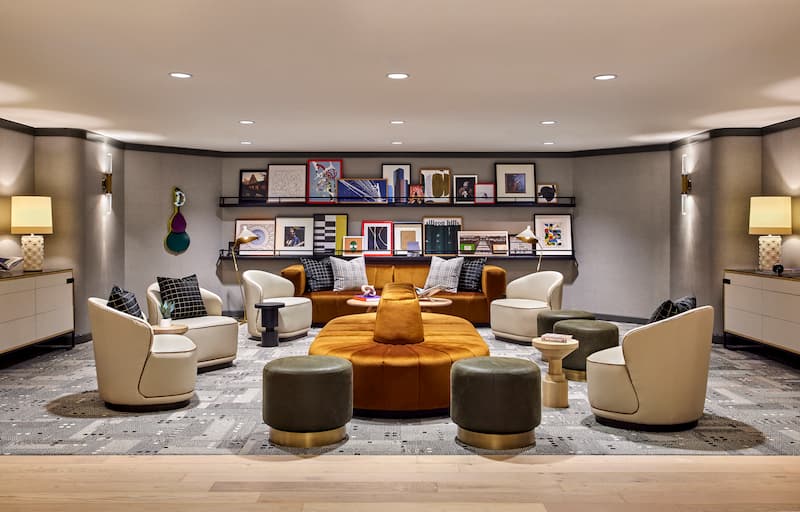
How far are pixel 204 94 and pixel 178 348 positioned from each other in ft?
7.63

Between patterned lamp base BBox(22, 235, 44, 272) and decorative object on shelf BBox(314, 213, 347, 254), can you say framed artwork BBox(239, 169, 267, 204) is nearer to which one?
decorative object on shelf BBox(314, 213, 347, 254)

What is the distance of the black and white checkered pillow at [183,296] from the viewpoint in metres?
6.65

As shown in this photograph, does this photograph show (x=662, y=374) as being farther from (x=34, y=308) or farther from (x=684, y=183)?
(x=34, y=308)

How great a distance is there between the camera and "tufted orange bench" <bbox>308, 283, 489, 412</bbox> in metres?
4.80

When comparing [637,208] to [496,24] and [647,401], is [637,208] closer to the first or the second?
[647,401]

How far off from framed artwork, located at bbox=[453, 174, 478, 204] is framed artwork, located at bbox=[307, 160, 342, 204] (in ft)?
6.02

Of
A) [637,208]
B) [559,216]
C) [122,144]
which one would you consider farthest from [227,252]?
[637,208]

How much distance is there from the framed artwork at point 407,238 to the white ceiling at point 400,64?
2.59m

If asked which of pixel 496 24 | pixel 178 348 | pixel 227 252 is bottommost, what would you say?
pixel 178 348

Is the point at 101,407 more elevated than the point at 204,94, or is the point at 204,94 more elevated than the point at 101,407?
the point at 204,94

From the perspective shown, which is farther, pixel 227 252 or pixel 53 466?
pixel 227 252

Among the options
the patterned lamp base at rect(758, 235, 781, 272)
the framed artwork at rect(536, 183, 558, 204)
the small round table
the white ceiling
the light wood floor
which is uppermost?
the white ceiling

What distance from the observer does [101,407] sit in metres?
5.23

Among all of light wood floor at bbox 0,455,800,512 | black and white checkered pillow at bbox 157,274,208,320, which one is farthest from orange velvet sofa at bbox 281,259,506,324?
light wood floor at bbox 0,455,800,512
